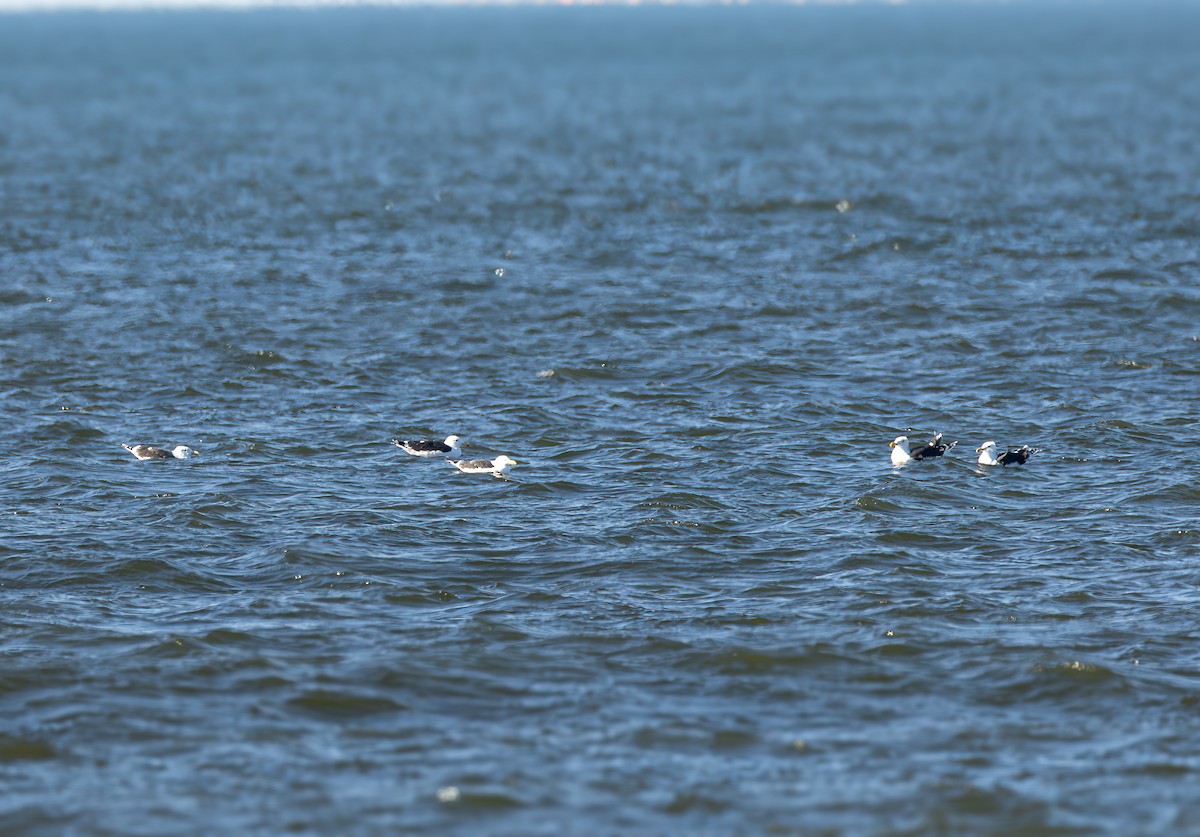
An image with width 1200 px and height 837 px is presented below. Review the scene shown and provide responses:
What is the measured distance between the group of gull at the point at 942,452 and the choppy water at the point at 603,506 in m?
0.25

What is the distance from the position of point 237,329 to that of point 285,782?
16.7m

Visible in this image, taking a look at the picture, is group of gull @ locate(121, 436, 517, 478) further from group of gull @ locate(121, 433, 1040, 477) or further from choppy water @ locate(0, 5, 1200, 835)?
choppy water @ locate(0, 5, 1200, 835)

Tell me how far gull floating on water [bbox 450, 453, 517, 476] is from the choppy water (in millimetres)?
407

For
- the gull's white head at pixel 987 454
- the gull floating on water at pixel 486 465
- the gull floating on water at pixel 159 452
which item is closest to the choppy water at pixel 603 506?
the gull's white head at pixel 987 454

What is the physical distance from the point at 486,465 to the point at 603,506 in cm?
200

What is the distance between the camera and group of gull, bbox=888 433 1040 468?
2085cm

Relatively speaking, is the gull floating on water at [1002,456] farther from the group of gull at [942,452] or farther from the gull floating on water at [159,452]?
the gull floating on water at [159,452]

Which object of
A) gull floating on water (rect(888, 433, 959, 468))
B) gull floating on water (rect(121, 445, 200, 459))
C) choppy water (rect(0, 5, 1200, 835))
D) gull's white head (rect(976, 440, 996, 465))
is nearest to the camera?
choppy water (rect(0, 5, 1200, 835))

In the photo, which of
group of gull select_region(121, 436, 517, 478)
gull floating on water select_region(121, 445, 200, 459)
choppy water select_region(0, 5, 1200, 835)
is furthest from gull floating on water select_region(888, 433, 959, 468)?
gull floating on water select_region(121, 445, 200, 459)

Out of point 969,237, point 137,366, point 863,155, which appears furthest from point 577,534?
point 863,155

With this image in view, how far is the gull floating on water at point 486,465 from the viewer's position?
2084 cm

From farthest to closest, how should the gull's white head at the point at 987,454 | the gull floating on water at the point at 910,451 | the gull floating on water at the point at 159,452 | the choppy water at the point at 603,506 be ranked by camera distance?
the gull floating on water at the point at 159,452, the gull floating on water at the point at 910,451, the gull's white head at the point at 987,454, the choppy water at the point at 603,506

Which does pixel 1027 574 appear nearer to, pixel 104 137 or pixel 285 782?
pixel 285 782

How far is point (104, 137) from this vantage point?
6022 cm
